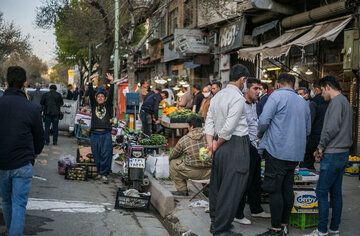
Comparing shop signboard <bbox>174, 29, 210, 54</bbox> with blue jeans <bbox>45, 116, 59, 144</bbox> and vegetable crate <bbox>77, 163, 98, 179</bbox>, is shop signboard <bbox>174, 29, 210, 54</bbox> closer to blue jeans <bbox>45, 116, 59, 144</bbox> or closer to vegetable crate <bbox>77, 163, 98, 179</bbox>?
blue jeans <bbox>45, 116, 59, 144</bbox>

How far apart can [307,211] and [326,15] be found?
8.96 m

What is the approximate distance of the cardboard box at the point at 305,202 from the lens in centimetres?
571

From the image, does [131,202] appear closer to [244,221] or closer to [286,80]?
[244,221]

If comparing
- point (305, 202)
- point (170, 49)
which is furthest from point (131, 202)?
point (170, 49)

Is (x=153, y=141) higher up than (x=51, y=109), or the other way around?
(x=51, y=109)

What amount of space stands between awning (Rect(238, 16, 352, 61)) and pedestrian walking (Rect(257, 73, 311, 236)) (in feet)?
21.7

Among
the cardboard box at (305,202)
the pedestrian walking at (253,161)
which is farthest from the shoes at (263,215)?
the cardboard box at (305,202)

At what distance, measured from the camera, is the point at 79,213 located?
662cm

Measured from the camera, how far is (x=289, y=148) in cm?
517

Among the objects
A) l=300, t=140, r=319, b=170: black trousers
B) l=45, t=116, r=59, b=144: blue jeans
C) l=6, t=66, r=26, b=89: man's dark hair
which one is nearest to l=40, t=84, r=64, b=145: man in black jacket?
l=45, t=116, r=59, b=144: blue jeans

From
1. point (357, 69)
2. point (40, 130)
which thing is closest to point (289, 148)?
point (40, 130)

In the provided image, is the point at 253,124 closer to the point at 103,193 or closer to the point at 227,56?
the point at 103,193

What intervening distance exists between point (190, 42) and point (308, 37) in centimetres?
1055

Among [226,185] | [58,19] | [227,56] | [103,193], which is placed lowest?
[103,193]
